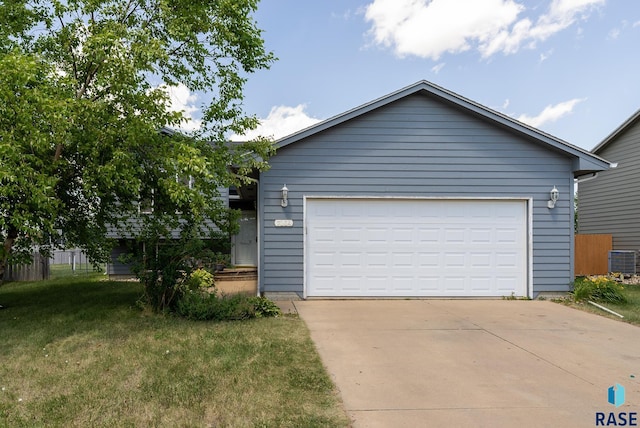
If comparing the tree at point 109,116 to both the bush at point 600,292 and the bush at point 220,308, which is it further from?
the bush at point 600,292

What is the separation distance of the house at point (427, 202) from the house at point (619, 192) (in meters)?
6.76

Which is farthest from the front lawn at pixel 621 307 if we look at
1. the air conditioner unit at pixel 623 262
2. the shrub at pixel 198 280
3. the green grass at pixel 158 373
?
the shrub at pixel 198 280

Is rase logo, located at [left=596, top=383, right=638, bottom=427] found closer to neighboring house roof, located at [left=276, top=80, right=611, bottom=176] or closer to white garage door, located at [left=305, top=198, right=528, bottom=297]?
white garage door, located at [left=305, top=198, right=528, bottom=297]

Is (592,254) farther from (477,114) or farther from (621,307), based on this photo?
(477,114)

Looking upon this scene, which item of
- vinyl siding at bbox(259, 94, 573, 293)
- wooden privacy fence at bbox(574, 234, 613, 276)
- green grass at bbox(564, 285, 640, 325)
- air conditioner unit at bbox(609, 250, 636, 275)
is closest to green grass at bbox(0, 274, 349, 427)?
vinyl siding at bbox(259, 94, 573, 293)

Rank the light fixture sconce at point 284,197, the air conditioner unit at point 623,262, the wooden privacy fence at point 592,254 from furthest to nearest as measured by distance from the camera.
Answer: the wooden privacy fence at point 592,254, the air conditioner unit at point 623,262, the light fixture sconce at point 284,197

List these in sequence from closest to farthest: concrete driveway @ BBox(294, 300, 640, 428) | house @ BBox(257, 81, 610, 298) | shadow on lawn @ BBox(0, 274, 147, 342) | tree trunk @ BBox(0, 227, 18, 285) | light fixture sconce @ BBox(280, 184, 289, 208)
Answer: concrete driveway @ BBox(294, 300, 640, 428) → shadow on lawn @ BBox(0, 274, 147, 342) → tree trunk @ BBox(0, 227, 18, 285) → light fixture sconce @ BBox(280, 184, 289, 208) → house @ BBox(257, 81, 610, 298)

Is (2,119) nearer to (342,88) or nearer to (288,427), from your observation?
(288,427)

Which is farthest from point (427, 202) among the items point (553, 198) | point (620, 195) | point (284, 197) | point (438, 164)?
point (620, 195)

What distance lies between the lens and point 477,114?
28.6ft

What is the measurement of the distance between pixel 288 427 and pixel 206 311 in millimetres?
3681

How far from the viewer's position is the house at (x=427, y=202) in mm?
8594

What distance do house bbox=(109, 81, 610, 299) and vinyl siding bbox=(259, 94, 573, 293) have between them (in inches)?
0.8

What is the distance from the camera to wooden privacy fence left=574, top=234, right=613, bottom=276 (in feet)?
45.5
